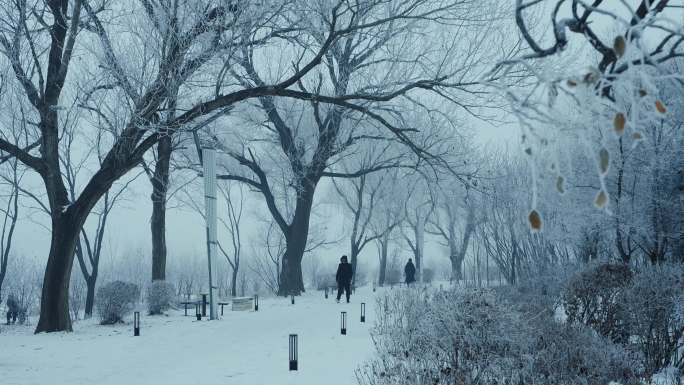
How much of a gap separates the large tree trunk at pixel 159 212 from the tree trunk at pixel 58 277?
5.49 metres

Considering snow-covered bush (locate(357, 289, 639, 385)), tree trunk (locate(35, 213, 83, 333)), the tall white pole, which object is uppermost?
the tall white pole

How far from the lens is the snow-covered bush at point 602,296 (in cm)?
891

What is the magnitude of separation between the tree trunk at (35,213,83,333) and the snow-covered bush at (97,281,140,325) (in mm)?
2106

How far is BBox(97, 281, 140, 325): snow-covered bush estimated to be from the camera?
51.2 ft

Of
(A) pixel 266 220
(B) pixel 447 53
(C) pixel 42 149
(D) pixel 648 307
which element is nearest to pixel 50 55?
(C) pixel 42 149

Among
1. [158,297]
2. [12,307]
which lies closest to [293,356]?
[158,297]

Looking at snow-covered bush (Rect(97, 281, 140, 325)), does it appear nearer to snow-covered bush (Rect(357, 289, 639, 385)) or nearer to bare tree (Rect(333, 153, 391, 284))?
snow-covered bush (Rect(357, 289, 639, 385))

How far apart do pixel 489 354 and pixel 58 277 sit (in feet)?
34.4

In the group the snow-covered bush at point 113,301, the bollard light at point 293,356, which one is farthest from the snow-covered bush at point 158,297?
the bollard light at point 293,356

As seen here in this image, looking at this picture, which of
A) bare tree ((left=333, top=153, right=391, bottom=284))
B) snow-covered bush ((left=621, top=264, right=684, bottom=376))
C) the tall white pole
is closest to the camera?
snow-covered bush ((left=621, top=264, right=684, bottom=376))

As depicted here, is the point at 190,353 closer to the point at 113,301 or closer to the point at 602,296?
the point at 113,301

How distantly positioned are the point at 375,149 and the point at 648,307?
27002mm

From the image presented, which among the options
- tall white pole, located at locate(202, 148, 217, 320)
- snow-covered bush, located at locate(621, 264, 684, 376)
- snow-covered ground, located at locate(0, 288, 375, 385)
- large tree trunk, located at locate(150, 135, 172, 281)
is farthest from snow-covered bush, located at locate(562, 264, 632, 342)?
large tree trunk, located at locate(150, 135, 172, 281)

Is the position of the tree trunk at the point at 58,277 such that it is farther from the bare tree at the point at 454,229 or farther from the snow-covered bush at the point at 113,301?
the bare tree at the point at 454,229
